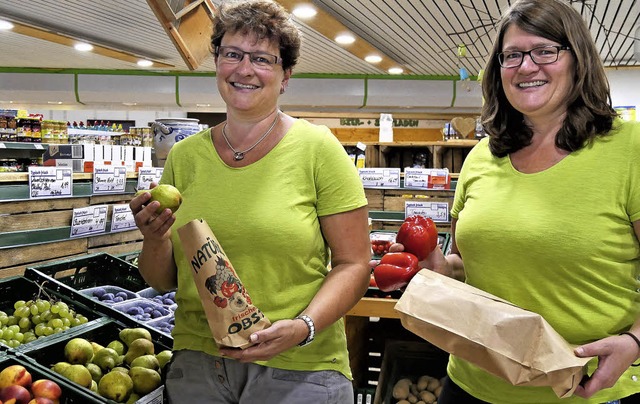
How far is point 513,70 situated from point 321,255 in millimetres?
653

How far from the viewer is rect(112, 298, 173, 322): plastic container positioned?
9.02ft

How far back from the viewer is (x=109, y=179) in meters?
3.78

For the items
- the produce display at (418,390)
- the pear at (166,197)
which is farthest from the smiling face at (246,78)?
the produce display at (418,390)

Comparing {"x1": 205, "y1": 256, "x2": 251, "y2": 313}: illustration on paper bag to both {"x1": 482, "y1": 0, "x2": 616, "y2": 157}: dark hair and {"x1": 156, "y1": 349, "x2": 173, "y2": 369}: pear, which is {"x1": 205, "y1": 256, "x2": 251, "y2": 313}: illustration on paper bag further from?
{"x1": 156, "y1": 349, "x2": 173, "y2": 369}: pear

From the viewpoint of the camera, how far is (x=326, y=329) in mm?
1546

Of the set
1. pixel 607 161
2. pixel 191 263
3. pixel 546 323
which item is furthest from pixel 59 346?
pixel 607 161

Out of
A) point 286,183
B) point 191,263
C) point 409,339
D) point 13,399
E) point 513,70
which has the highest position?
point 513,70

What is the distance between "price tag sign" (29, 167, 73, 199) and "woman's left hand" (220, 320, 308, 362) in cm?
220

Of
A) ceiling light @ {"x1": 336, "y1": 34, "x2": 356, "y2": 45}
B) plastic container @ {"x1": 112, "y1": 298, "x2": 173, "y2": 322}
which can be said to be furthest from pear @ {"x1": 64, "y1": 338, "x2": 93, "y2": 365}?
ceiling light @ {"x1": 336, "y1": 34, "x2": 356, "y2": 45}

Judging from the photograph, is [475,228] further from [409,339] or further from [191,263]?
[409,339]

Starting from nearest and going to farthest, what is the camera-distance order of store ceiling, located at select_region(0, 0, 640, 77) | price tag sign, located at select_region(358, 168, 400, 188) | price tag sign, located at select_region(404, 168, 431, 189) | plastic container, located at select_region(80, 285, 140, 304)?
1. plastic container, located at select_region(80, 285, 140, 304)
2. price tag sign, located at select_region(404, 168, 431, 189)
3. price tag sign, located at select_region(358, 168, 400, 188)
4. store ceiling, located at select_region(0, 0, 640, 77)

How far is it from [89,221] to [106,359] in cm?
154

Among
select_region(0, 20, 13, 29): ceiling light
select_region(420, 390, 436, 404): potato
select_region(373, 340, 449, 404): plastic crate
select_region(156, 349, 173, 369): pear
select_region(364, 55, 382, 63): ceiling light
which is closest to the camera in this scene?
select_region(156, 349, 173, 369): pear

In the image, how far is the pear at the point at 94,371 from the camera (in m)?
2.13
